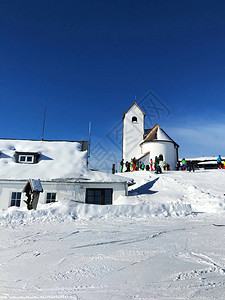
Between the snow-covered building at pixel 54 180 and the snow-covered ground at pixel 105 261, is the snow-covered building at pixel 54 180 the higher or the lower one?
the higher one

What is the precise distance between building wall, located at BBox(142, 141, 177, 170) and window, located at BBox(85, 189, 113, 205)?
1958 cm

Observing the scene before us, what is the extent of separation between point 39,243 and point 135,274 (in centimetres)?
314

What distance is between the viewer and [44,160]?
63.8ft

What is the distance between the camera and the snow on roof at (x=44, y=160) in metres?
17.0

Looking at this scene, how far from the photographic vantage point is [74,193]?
54.7ft

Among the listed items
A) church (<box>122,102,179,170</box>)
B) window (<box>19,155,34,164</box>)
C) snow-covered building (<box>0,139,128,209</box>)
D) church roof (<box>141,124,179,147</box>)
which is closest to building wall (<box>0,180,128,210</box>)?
snow-covered building (<box>0,139,128,209</box>)

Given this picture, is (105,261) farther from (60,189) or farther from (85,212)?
(60,189)

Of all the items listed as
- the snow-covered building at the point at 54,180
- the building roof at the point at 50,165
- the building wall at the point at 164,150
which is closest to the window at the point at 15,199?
the snow-covered building at the point at 54,180

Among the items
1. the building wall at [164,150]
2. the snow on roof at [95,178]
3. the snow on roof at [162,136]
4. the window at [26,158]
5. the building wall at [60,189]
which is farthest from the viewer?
the snow on roof at [162,136]

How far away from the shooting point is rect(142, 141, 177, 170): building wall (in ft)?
115

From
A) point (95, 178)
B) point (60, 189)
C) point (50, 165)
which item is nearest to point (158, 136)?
point (95, 178)

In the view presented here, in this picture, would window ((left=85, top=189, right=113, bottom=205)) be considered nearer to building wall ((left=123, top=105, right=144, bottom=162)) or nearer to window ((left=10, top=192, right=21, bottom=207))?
window ((left=10, top=192, right=21, bottom=207))

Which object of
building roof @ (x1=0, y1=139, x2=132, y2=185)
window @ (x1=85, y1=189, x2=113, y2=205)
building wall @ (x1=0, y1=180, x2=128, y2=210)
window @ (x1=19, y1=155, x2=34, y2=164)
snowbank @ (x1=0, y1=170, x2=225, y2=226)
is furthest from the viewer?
window @ (x1=19, y1=155, x2=34, y2=164)

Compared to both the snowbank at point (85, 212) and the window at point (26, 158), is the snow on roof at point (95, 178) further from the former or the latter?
the snowbank at point (85, 212)
